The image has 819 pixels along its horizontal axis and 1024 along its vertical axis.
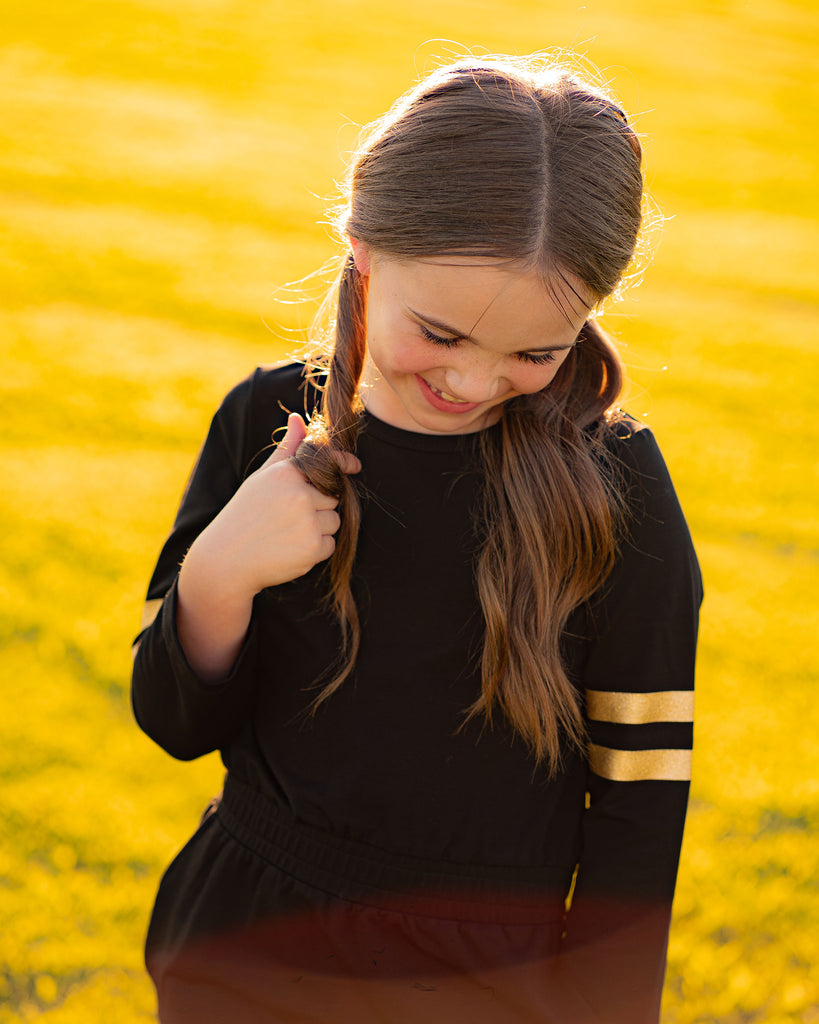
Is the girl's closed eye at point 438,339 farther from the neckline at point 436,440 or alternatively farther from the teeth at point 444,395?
the neckline at point 436,440

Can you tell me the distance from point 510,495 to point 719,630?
7.14ft

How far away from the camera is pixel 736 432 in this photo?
169 inches

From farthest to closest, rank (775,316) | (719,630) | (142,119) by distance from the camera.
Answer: (142,119)
(775,316)
(719,630)

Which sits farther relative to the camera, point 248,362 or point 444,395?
point 248,362

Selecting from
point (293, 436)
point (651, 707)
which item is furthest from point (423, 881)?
point (293, 436)

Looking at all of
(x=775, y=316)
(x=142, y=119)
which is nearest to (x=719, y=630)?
(x=775, y=316)

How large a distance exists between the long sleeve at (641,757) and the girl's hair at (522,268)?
0.05 meters

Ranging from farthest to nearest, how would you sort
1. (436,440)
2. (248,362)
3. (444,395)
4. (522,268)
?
1. (248,362)
2. (436,440)
3. (444,395)
4. (522,268)

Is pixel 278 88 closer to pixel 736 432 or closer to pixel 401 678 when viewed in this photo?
pixel 736 432

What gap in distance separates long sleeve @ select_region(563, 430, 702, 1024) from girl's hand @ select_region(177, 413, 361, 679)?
371mm

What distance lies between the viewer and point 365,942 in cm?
124

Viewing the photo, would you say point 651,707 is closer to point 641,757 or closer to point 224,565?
point 641,757

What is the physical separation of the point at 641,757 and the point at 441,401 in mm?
502

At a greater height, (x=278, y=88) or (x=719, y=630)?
(x=278, y=88)
